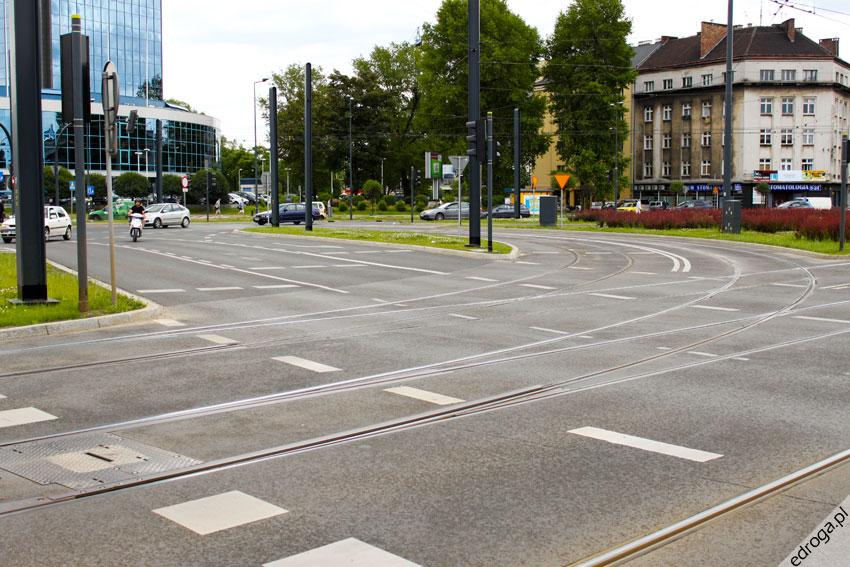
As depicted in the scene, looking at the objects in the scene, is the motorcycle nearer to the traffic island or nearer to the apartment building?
the traffic island

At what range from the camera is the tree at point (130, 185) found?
79.1 metres

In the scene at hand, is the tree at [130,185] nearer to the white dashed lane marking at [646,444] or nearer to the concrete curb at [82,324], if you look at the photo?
the concrete curb at [82,324]

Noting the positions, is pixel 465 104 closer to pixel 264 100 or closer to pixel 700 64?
pixel 700 64

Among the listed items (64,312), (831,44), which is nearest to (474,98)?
(64,312)

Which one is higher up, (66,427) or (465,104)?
(465,104)

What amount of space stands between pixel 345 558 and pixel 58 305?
34.7 feet

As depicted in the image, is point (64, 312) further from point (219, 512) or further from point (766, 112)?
point (766, 112)

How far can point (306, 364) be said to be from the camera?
9750 millimetres

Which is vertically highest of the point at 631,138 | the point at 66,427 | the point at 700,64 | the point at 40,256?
the point at 700,64

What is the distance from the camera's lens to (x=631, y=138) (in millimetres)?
97062

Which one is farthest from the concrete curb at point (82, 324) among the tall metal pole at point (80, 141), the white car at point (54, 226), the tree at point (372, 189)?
the tree at point (372, 189)

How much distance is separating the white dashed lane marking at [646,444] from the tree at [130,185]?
251 feet

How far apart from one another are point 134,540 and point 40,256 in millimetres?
9848

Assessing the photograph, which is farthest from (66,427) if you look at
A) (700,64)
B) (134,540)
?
(700,64)
